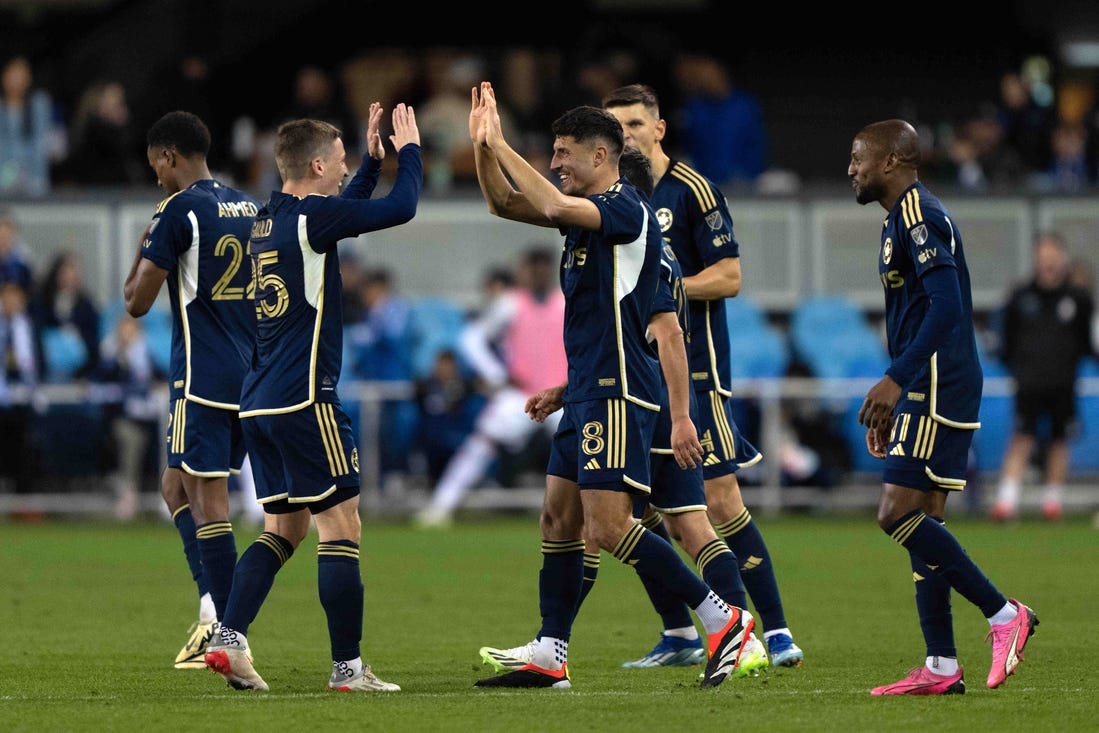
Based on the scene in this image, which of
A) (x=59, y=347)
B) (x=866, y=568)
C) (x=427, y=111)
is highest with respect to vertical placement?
(x=427, y=111)

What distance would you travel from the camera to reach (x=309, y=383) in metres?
7.66

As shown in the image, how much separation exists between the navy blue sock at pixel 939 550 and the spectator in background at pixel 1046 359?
9924 mm

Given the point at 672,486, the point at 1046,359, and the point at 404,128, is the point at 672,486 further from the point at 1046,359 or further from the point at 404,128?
the point at 1046,359

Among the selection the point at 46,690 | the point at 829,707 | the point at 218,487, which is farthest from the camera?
the point at 218,487

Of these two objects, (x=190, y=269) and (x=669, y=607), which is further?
(x=669, y=607)

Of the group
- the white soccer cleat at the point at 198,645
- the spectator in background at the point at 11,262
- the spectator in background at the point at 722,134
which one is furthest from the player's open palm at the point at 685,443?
the spectator in background at the point at 722,134

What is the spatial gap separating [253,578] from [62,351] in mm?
11362

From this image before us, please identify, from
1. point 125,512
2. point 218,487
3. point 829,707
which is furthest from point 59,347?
point 829,707

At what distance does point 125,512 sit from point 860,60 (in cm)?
1337

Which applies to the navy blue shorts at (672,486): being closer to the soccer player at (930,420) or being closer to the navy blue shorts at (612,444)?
the navy blue shorts at (612,444)

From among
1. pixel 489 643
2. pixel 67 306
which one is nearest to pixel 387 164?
pixel 67 306

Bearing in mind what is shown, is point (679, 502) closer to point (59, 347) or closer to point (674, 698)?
point (674, 698)

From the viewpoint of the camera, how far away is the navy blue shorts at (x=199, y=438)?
8.85m

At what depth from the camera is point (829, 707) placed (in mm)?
7230
